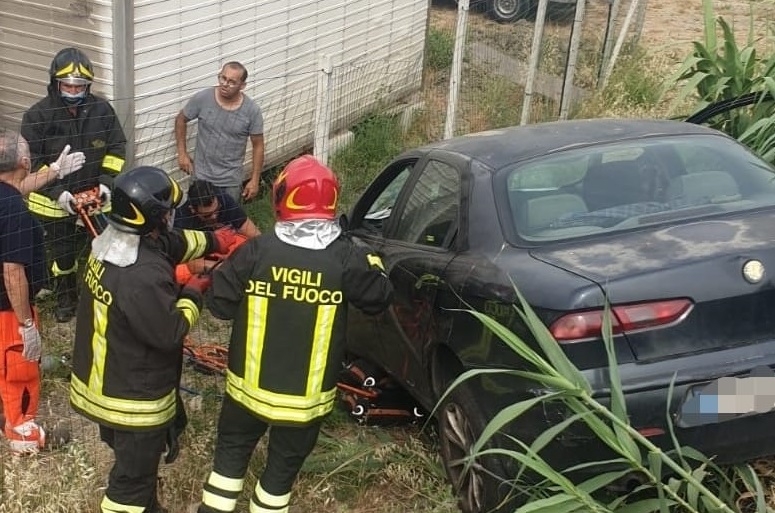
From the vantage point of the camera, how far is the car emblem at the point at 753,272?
11.0 ft

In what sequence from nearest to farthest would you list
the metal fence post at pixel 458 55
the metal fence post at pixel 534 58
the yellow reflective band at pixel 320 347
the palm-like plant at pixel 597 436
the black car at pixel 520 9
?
the palm-like plant at pixel 597 436, the yellow reflective band at pixel 320 347, the metal fence post at pixel 458 55, the metal fence post at pixel 534 58, the black car at pixel 520 9

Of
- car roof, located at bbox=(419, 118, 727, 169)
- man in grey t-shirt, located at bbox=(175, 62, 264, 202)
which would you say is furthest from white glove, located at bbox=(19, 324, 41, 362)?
man in grey t-shirt, located at bbox=(175, 62, 264, 202)

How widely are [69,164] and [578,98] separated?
22.5 ft

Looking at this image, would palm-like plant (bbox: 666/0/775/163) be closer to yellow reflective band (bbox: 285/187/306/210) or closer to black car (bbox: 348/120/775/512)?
black car (bbox: 348/120/775/512)

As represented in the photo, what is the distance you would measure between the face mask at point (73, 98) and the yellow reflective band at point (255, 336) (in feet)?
8.65

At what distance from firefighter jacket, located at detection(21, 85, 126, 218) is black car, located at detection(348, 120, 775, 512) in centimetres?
177

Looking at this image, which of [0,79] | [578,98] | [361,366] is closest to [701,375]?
[361,366]

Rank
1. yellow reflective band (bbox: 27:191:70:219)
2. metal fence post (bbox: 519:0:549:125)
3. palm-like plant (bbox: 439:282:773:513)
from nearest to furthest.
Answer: palm-like plant (bbox: 439:282:773:513), yellow reflective band (bbox: 27:191:70:219), metal fence post (bbox: 519:0:549:125)

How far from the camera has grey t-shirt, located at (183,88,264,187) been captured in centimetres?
657

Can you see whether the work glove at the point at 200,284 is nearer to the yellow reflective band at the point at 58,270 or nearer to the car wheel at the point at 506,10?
the yellow reflective band at the point at 58,270

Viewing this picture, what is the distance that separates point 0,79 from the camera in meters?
6.68

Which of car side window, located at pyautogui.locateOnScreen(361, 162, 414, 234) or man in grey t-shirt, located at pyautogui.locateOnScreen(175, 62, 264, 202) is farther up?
car side window, located at pyautogui.locateOnScreen(361, 162, 414, 234)

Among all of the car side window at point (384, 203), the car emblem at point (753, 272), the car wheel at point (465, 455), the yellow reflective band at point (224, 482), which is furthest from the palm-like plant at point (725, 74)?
the yellow reflective band at point (224, 482)

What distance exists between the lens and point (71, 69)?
5594mm
